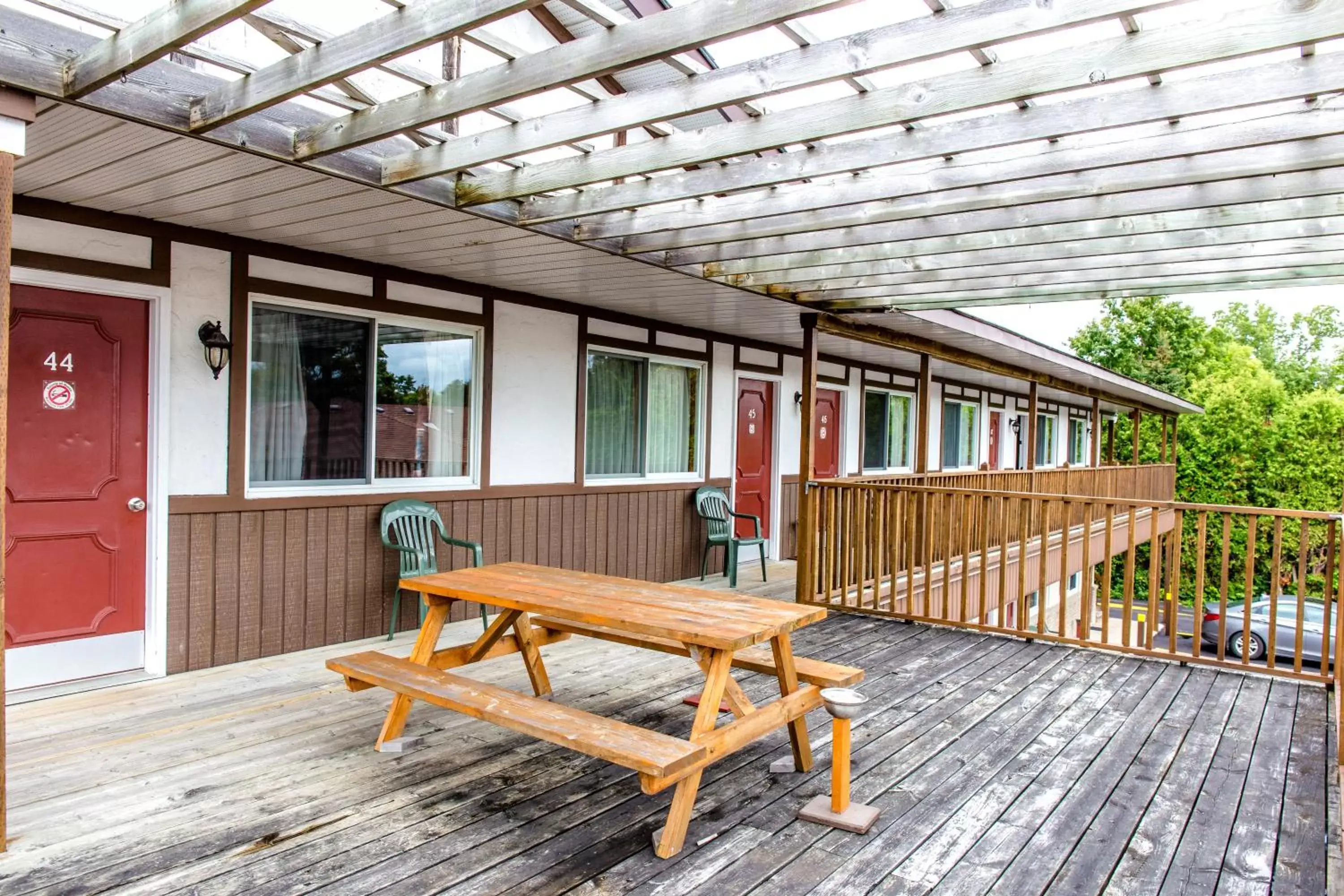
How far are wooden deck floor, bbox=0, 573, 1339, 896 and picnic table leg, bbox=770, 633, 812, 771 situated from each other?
2.4 inches

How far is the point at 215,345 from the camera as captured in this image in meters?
4.27

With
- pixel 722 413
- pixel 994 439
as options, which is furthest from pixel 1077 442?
pixel 722 413

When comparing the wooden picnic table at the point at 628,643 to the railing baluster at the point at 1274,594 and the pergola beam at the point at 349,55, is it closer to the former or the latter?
the pergola beam at the point at 349,55

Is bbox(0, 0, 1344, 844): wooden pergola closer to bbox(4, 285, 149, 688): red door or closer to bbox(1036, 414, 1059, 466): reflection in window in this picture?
bbox(4, 285, 149, 688): red door

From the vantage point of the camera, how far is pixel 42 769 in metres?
3.04

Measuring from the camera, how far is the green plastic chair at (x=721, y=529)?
716 centimetres

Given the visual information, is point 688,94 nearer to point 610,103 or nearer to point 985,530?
point 610,103

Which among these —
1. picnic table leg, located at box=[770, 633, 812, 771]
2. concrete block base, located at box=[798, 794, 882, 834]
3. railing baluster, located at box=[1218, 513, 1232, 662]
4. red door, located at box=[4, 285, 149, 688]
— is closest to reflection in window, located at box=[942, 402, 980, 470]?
railing baluster, located at box=[1218, 513, 1232, 662]

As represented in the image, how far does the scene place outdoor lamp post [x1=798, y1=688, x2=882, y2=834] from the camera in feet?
8.81

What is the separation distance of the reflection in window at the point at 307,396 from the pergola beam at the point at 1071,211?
213 centimetres

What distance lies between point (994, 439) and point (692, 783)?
42.3 feet

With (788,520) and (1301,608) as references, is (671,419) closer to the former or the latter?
(788,520)

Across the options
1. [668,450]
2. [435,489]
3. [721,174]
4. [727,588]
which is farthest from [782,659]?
[668,450]

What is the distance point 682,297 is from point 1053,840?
4.08 m
